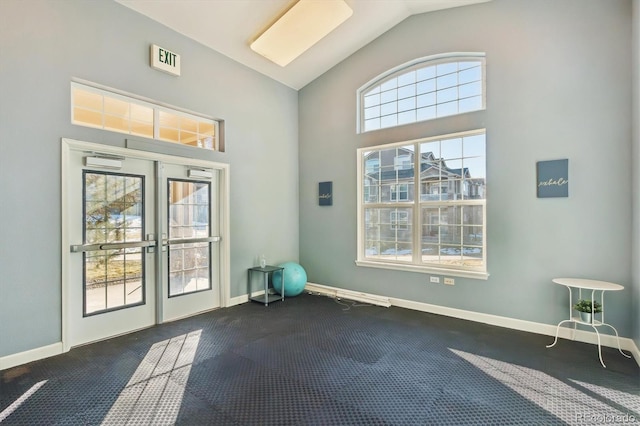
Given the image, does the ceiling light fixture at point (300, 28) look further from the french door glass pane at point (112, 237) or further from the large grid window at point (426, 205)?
the french door glass pane at point (112, 237)

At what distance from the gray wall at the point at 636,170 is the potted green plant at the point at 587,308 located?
0.97 feet

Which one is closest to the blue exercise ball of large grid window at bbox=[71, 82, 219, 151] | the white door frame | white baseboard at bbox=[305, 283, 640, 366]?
white baseboard at bbox=[305, 283, 640, 366]

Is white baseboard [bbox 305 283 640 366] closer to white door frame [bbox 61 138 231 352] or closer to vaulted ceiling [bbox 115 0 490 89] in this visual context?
white door frame [bbox 61 138 231 352]

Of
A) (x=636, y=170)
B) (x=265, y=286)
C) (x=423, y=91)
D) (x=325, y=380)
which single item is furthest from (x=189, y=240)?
(x=636, y=170)

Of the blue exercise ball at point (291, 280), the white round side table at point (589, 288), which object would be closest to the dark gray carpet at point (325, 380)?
the white round side table at point (589, 288)

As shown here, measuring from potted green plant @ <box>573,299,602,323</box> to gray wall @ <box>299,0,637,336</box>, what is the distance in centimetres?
29

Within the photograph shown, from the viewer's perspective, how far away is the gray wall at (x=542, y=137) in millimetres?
3211

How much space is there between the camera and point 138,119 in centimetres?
379

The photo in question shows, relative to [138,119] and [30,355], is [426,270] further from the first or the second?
[30,355]

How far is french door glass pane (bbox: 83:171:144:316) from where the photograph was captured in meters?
3.40

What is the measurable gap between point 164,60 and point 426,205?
12.9 feet

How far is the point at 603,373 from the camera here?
2.70 metres

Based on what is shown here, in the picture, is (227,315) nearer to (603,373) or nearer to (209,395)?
(209,395)

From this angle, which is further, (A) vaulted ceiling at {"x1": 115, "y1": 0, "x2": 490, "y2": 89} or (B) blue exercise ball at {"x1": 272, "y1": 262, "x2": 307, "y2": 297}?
(B) blue exercise ball at {"x1": 272, "y1": 262, "x2": 307, "y2": 297}
